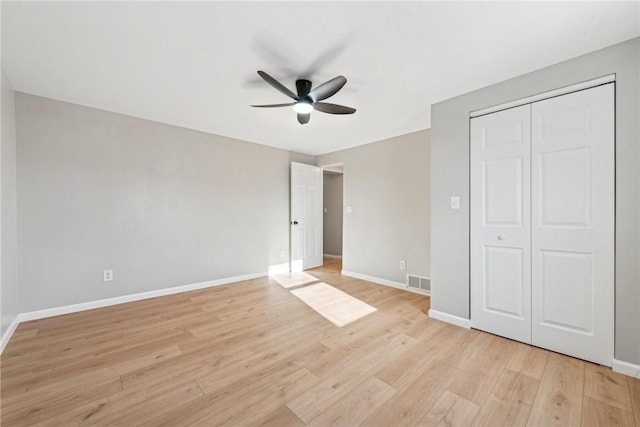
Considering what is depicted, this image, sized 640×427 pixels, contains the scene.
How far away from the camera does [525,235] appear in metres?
2.26

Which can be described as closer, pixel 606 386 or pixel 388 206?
pixel 606 386

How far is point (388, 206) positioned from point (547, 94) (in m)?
2.34

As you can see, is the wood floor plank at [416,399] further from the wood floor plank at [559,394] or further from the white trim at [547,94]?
the white trim at [547,94]

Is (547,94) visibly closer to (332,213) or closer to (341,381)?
(341,381)

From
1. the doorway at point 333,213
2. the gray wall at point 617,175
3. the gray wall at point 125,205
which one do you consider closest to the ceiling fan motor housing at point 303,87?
the gray wall at point 617,175

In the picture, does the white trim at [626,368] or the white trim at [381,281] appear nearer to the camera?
the white trim at [626,368]

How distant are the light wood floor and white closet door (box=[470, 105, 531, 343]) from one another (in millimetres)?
248

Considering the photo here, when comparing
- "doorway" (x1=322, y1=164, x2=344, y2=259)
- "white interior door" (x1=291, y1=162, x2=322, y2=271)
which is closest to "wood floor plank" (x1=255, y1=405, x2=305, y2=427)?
"white interior door" (x1=291, y1=162, x2=322, y2=271)

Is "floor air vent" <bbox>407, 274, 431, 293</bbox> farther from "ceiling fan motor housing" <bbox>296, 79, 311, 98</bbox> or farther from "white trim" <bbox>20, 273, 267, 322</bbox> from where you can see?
"ceiling fan motor housing" <bbox>296, 79, 311, 98</bbox>

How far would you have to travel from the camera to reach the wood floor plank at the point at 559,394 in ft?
4.69

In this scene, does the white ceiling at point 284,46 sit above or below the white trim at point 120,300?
above

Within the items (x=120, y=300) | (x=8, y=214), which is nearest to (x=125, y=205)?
(x=8, y=214)

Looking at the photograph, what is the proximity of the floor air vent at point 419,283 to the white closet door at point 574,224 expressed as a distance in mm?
1501

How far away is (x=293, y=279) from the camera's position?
14.5 feet
